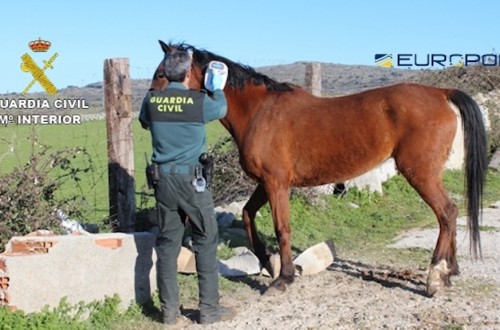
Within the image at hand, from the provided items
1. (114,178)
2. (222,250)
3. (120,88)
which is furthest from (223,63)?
(222,250)

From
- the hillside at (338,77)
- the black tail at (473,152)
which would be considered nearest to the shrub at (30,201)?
the black tail at (473,152)

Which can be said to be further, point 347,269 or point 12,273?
point 347,269

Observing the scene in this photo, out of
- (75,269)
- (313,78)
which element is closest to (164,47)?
(75,269)

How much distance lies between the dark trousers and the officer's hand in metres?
0.92

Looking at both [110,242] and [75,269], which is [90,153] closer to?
[110,242]

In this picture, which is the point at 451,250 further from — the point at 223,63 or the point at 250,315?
the point at 223,63

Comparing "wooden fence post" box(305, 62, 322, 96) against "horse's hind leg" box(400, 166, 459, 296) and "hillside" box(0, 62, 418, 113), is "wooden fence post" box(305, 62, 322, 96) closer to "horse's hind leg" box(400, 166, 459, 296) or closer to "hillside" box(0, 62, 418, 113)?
"hillside" box(0, 62, 418, 113)

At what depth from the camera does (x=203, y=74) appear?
667cm

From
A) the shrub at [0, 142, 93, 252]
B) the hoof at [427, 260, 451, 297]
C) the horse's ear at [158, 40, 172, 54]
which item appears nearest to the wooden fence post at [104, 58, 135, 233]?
the shrub at [0, 142, 93, 252]

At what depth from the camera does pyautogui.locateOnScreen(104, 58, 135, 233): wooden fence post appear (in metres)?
7.00

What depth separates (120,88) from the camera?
7012 millimetres

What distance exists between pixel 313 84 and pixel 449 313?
20.5 ft

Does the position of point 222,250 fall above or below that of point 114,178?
below

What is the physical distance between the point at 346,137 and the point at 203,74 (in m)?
1.51
